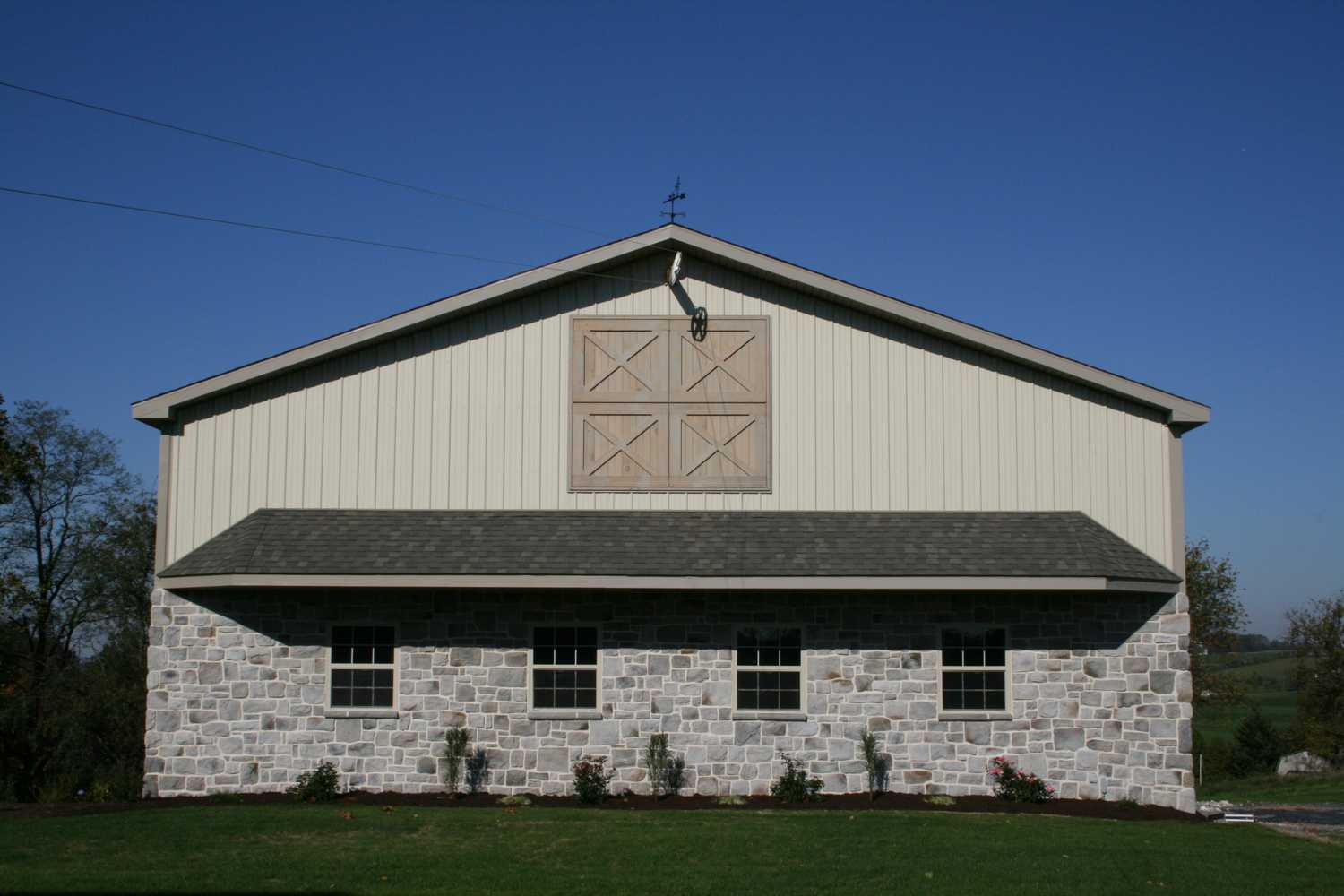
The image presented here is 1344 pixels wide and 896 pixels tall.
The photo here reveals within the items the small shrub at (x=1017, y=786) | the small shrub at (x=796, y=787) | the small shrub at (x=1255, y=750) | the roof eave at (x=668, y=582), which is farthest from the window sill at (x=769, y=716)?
the small shrub at (x=1255, y=750)

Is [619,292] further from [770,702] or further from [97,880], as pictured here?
[97,880]

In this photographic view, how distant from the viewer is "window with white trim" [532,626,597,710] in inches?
701

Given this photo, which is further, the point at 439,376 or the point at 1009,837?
the point at 439,376

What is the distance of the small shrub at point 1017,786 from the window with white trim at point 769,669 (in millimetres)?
2860

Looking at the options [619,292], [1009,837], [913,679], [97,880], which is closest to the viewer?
[97,880]

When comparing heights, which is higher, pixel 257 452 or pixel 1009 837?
pixel 257 452

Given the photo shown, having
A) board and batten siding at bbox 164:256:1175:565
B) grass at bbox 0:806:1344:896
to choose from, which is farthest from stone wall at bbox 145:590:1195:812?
board and batten siding at bbox 164:256:1175:565

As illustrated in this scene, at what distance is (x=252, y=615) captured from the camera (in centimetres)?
1791

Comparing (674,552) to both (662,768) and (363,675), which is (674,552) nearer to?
(662,768)

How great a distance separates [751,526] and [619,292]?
402 cm

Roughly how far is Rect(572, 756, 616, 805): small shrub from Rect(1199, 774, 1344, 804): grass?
15.2 metres

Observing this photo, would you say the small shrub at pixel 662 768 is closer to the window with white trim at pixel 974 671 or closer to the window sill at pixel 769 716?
the window sill at pixel 769 716

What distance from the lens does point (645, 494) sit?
18469mm

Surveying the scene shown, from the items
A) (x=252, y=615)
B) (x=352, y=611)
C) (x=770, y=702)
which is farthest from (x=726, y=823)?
(x=252, y=615)
